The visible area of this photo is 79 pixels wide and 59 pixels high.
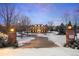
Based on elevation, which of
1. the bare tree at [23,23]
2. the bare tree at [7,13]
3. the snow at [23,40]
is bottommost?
the snow at [23,40]

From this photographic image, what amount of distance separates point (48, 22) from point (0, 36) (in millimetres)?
590

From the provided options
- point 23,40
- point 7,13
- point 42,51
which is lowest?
point 42,51

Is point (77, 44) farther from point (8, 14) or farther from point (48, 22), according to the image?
point (8, 14)

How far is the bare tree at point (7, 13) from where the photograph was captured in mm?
2297

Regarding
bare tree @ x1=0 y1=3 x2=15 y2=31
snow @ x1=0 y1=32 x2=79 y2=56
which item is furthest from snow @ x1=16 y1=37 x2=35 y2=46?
bare tree @ x1=0 y1=3 x2=15 y2=31

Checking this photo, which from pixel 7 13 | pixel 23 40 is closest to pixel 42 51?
pixel 23 40

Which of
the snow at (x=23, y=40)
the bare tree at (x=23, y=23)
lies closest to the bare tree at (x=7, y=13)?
the bare tree at (x=23, y=23)

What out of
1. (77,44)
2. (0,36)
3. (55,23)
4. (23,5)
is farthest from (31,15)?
(77,44)

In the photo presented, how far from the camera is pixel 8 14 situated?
2.30 m

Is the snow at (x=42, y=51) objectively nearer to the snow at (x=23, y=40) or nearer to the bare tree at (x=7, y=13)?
the snow at (x=23, y=40)

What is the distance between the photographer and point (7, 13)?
2309 mm

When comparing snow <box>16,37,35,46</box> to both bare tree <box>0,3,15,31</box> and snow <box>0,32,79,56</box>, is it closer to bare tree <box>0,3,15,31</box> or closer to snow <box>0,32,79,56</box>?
snow <box>0,32,79,56</box>

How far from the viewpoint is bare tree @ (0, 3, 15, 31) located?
2297 mm

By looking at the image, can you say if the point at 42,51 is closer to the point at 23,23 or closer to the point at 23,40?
the point at 23,40
